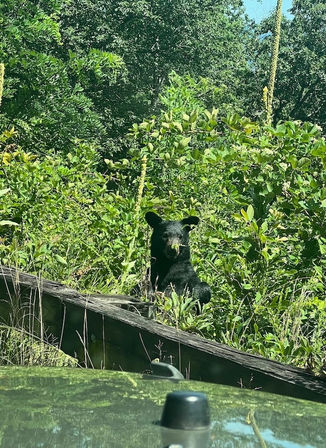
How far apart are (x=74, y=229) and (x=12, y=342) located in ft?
10.2

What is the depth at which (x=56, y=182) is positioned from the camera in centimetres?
930

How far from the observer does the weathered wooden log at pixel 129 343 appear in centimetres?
425

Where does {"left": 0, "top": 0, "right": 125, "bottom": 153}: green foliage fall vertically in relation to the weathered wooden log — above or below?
above

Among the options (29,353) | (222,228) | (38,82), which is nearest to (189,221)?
(222,228)

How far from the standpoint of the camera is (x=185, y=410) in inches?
56.9

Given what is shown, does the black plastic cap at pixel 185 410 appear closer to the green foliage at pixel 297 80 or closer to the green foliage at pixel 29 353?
the green foliage at pixel 29 353

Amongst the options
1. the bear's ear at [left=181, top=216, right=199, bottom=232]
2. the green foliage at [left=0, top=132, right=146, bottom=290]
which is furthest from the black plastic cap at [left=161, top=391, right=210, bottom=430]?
the bear's ear at [left=181, top=216, right=199, bottom=232]

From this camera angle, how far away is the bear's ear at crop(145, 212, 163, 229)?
839 cm

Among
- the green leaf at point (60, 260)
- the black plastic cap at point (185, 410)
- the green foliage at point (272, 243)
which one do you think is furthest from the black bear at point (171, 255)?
the black plastic cap at point (185, 410)

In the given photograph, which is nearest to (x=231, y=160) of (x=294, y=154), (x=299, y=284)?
(x=294, y=154)

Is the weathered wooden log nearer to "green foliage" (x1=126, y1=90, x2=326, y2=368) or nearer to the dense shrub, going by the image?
the dense shrub

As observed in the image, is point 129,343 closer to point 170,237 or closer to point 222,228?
point 222,228

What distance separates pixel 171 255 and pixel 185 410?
6695mm

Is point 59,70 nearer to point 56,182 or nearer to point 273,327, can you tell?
point 56,182
